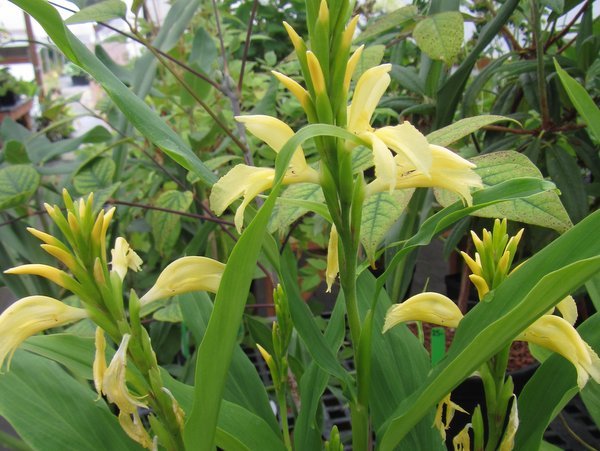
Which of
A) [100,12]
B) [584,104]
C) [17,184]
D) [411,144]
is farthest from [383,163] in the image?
[17,184]

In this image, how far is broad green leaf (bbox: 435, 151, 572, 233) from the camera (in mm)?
458

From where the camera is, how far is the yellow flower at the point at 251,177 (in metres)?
0.32

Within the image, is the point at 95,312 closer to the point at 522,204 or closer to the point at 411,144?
the point at 411,144

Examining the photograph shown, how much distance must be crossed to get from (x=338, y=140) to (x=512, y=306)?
0.14 meters

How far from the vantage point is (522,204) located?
1.55 ft

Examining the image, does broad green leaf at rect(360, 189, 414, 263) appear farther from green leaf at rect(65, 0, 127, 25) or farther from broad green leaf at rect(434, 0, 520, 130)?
green leaf at rect(65, 0, 127, 25)

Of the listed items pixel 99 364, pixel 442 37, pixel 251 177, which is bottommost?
pixel 99 364

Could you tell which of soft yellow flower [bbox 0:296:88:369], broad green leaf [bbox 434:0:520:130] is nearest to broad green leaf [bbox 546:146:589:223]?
broad green leaf [bbox 434:0:520:130]

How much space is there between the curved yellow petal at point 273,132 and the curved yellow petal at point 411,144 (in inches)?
2.3

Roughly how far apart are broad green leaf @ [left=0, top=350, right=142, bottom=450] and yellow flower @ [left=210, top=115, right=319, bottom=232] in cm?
16

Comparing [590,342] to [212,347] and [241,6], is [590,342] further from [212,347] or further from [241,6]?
[241,6]

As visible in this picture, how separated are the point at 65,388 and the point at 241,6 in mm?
1702

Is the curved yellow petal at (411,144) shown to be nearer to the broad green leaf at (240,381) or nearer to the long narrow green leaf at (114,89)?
the long narrow green leaf at (114,89)

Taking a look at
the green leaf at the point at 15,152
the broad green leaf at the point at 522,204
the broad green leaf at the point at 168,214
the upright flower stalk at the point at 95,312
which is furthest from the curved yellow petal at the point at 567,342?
the green leaf at the point at 15,152
